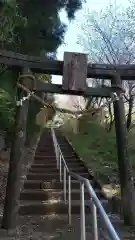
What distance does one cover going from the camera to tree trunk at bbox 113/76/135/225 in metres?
6.94

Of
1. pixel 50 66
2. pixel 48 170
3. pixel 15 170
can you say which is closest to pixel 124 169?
pixel 15 170

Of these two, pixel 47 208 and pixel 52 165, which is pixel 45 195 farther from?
pixel 52 165

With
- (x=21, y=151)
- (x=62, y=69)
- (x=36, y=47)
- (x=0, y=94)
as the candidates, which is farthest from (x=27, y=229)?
(x=36, y=47)

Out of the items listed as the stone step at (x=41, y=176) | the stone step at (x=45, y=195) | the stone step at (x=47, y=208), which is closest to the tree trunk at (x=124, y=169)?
the stone step at (x=47, y=208)

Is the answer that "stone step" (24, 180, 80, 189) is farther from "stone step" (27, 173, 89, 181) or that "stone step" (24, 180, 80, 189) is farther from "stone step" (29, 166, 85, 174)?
"stone step" (29, 166, 85, 174)

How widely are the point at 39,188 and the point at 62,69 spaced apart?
4.55 m

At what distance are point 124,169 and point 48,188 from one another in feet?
12.5

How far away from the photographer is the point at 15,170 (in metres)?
6.97

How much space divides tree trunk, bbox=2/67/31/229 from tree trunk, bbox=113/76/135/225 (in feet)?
6.28

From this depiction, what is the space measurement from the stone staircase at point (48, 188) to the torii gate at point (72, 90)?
1.23 metres

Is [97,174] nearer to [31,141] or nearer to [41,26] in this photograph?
[41,26]

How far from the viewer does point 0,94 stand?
1114 cm

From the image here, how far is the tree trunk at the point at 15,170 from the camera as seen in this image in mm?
6789

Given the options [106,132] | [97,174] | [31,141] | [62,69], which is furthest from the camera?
[106,132]
